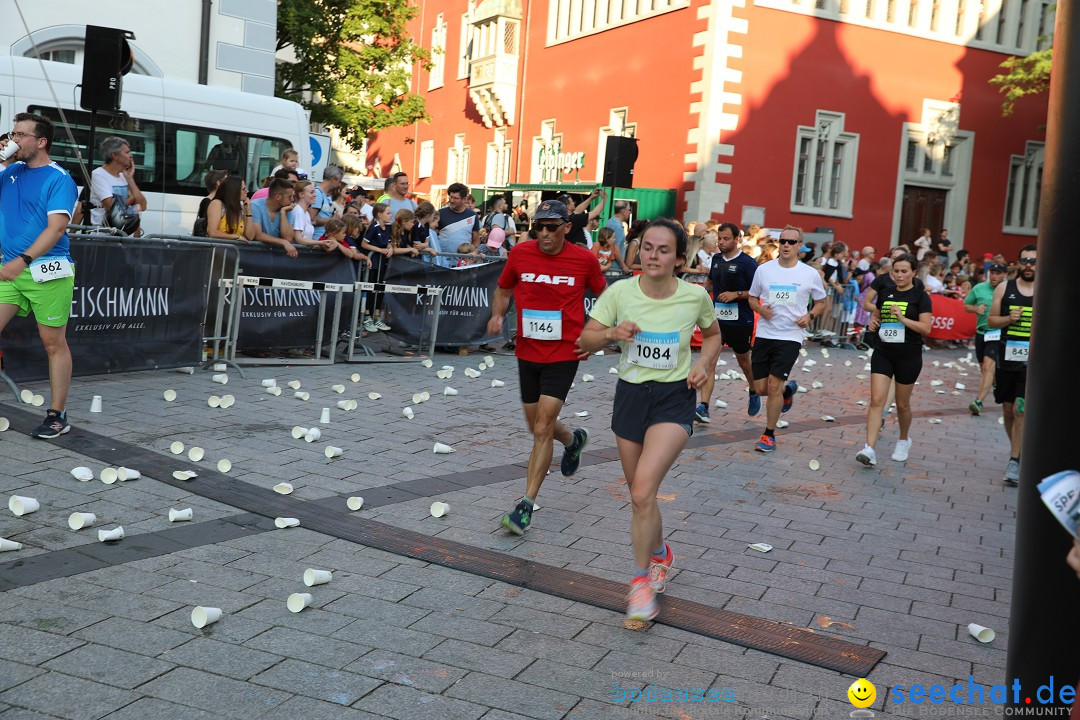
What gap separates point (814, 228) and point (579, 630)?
25.1 meters

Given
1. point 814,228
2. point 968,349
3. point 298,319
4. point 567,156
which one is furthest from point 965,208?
point 298,319

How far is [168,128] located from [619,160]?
7.28 metres

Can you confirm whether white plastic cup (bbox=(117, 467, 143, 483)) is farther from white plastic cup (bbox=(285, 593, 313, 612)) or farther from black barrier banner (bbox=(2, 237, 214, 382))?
black barrier banner (bbox=(2, 237, 214, 382))

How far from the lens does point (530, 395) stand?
642 cm

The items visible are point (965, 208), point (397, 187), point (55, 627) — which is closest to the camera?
point (55, 627)

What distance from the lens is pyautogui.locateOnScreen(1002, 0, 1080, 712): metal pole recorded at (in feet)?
8.42

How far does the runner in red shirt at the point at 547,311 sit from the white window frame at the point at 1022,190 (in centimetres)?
2834

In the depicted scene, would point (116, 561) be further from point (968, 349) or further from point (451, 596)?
point (968, 349)

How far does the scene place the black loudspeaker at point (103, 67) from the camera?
10.7 metres

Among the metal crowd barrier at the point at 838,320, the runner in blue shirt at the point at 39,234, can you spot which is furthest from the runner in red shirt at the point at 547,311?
the metal crowd barrier at the point at 838,320

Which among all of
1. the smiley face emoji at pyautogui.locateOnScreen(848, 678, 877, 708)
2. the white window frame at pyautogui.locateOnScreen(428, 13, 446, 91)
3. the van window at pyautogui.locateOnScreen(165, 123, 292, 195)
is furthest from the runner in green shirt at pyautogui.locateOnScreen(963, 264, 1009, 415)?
the white window frame at pyautogui.locateOnScreen(428, 13, 446, 91)

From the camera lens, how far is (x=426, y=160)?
44500mm

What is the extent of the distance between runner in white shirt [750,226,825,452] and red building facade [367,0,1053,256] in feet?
56.3

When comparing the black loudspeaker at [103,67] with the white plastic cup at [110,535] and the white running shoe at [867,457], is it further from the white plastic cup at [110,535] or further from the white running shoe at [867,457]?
the white running shoe at [867,457]
